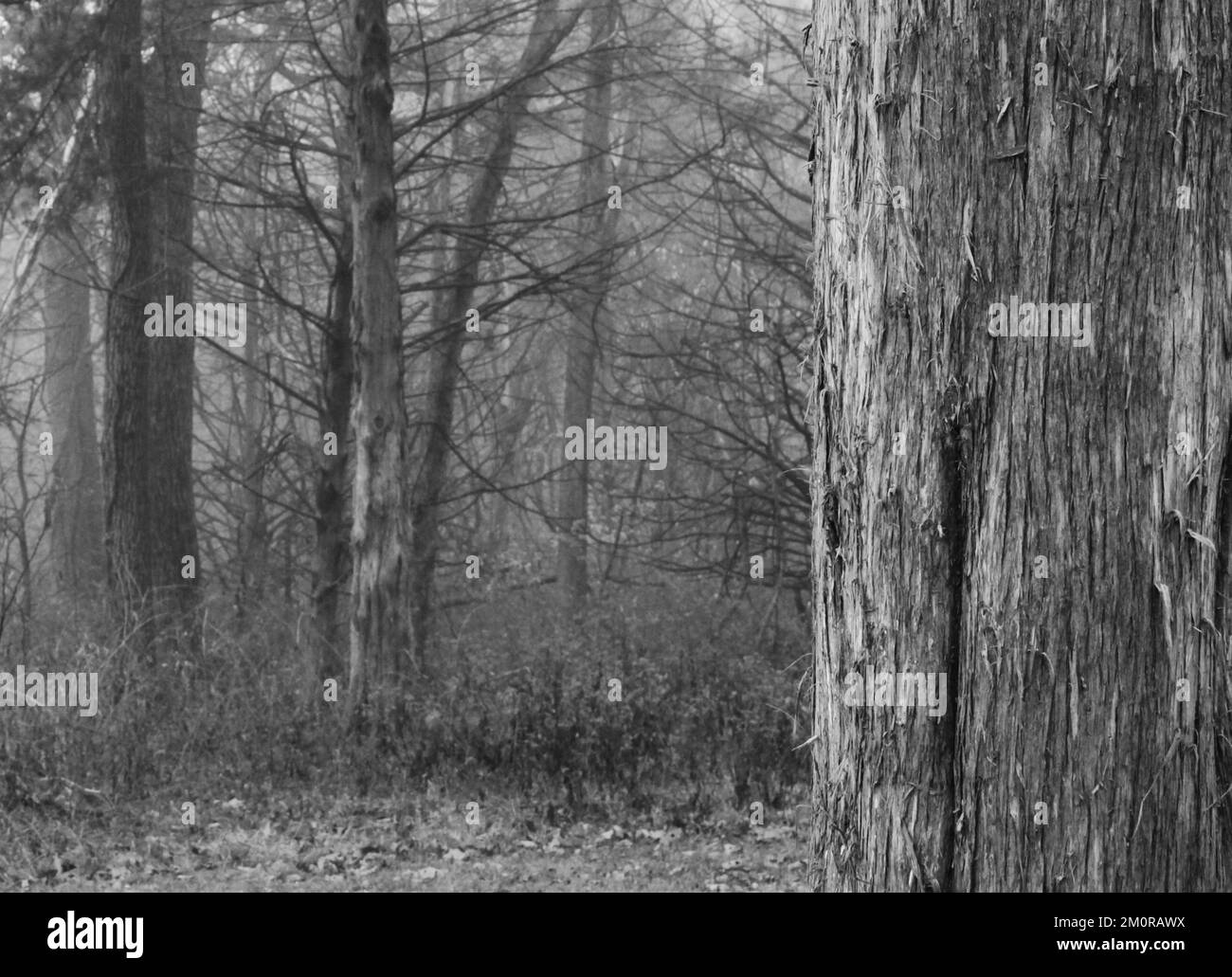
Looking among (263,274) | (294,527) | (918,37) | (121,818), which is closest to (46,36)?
(263,274)

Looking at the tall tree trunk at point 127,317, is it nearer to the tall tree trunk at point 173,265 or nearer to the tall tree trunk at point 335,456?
the tall tree trunk at point 173,265

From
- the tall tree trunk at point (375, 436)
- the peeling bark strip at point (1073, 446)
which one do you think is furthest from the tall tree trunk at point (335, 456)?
the peeling bark strip at point (1073, 446)

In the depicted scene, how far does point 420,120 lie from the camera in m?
11.1

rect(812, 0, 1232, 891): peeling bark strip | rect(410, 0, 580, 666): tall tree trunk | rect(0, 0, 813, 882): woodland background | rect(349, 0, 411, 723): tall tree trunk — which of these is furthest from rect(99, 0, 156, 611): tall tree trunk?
rect(812, 0, 1232, 891): peeling bark strip

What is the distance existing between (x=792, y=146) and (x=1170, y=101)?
10.9 m

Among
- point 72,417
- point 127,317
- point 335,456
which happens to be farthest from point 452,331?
point 72,417

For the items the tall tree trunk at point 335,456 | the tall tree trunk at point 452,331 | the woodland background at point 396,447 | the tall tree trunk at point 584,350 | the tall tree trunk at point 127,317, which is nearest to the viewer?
the woodland background at point 396,447

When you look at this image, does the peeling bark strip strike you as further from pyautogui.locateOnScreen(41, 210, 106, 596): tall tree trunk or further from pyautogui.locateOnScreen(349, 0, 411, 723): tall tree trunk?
pyautogui.locateOnScreen(41, 210, 106, 596): tall tree trunk

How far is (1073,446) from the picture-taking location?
105 inches

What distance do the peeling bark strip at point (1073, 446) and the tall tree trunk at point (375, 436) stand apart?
7216mm

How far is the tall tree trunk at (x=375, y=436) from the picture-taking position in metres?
9.66

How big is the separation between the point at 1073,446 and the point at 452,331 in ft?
33.9

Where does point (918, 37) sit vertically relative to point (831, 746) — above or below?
above

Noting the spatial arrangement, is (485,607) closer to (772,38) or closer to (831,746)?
(772,38)
